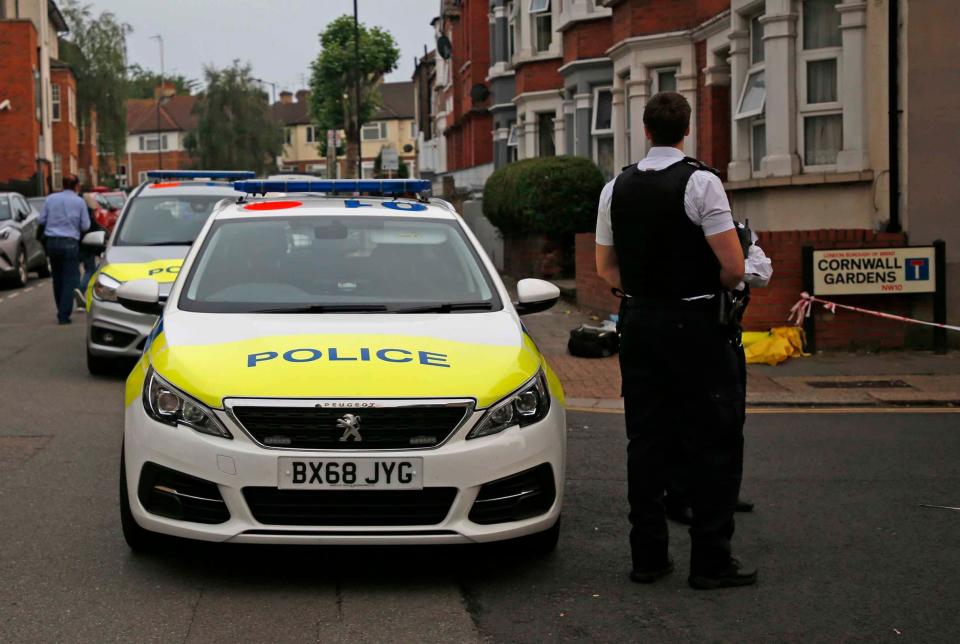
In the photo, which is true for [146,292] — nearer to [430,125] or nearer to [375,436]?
[375,436]

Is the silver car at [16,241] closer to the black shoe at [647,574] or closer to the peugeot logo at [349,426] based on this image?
the peugeot logo at [349,426]

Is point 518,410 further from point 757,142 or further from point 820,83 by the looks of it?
point 757,142

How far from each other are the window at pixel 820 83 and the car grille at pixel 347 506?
1077cm

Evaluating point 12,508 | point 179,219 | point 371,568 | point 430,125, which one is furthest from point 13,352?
point 430,125

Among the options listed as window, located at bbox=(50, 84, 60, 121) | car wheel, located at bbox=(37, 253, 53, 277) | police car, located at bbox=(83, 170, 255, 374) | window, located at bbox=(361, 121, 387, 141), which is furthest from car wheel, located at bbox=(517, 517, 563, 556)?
window, located at bbox=(361, 121, 387, 141)

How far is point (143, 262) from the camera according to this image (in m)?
12.6

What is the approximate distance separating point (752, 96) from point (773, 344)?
457cm

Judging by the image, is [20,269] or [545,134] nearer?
[20,269]

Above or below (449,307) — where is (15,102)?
above

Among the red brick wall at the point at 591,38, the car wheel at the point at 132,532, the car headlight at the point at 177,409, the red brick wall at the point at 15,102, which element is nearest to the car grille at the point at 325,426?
the car headlight at the point at 177,409

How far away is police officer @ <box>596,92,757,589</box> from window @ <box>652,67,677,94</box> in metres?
16.2

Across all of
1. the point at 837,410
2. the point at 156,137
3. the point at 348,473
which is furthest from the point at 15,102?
the point at 156,137

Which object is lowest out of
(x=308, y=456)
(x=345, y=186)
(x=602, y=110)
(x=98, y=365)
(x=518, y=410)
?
(x=98, y=365)

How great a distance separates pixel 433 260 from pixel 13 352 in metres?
8.88
